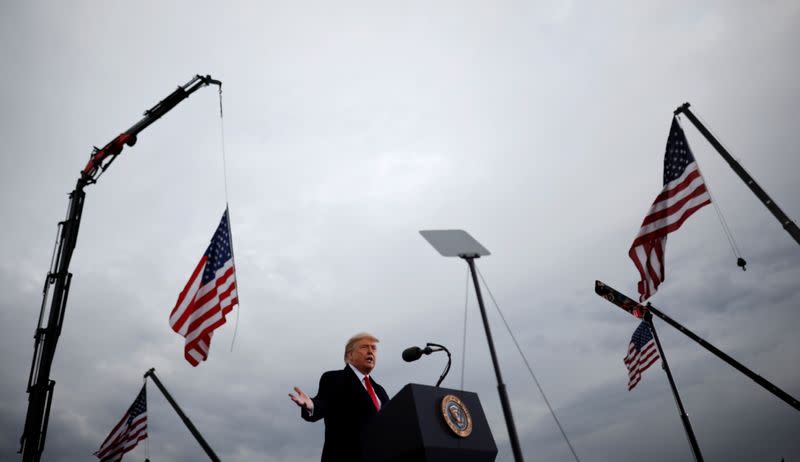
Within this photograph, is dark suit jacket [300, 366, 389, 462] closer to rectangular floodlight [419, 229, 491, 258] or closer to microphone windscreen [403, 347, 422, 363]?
microphone windscreen [403, 347, 422, 363]

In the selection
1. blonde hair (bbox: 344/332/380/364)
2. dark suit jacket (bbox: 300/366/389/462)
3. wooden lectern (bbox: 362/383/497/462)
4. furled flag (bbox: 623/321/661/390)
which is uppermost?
furled flag (bbox: 623/321/661/390)

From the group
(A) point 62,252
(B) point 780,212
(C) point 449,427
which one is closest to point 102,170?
(A) point 62,252

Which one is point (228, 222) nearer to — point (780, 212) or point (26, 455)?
point (26, 455)

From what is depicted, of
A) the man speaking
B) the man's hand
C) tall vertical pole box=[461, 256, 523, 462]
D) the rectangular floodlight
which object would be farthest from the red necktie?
the rectangular floodlight

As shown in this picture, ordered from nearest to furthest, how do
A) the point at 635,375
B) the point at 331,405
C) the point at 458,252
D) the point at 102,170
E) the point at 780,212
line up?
the point at 458,252 → the point at 331,405 → the point at 780,212 → the point at 102,170 → the point at 635,375

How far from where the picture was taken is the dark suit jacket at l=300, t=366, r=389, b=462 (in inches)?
164

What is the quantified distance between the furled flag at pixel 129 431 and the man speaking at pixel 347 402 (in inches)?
544

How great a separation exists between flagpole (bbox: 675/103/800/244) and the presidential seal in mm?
8750

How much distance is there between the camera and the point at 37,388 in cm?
815

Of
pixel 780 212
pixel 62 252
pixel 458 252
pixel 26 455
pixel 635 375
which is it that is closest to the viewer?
pixel 458 252

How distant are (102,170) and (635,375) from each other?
1907 cm

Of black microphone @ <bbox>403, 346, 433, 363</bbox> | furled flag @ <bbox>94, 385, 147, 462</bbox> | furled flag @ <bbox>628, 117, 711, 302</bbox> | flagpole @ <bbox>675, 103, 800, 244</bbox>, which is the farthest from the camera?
furled flag @ <bbox>94, 385, 147, 462</bbox>

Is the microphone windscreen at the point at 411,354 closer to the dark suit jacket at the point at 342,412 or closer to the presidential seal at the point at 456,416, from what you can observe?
the presidential seal at the point at 456,416

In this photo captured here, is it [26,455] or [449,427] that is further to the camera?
[26,455]
